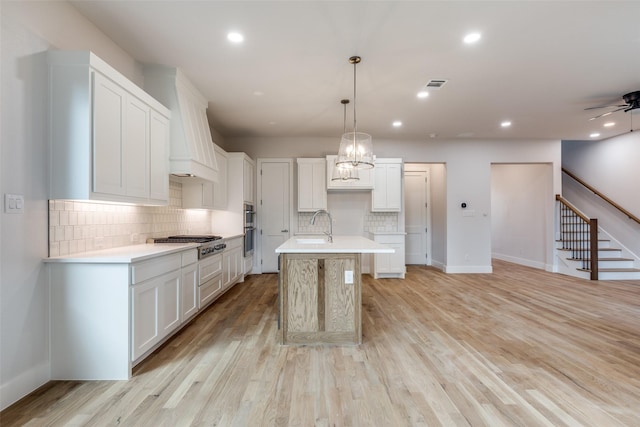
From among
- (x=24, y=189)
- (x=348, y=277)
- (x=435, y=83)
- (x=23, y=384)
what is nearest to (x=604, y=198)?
(x=435, y=83)

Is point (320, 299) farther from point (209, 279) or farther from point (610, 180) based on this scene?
point (610, 180)

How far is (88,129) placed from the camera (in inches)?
85.0

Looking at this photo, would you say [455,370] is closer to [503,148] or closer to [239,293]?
[239,293]

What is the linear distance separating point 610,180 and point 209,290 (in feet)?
27.3

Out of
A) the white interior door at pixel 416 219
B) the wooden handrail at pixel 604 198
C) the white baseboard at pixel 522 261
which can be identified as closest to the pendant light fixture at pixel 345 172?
the white interior door at pixel 416 219

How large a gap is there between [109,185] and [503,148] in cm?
706

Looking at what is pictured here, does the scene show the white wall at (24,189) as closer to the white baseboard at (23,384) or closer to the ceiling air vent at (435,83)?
the white baseboard at (23,384)

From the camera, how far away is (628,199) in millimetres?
6109

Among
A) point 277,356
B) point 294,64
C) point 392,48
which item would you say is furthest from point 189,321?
point 392,48

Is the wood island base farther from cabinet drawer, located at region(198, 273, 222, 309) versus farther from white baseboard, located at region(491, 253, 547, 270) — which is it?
white baseboard, located at region(491, 253, 547, 270)

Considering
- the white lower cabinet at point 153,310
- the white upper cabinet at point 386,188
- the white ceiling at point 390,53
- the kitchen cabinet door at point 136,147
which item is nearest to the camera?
the white lower cabinet at point 153,310

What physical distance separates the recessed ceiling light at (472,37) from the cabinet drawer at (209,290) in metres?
3.78

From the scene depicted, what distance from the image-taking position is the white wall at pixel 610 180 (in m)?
5.99

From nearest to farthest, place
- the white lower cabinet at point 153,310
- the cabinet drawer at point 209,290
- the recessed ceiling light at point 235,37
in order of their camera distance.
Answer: the white lower cabinet at point 153,310, the recessed ceiling light at point 235,37, the cabinet drawer at point 209,290
